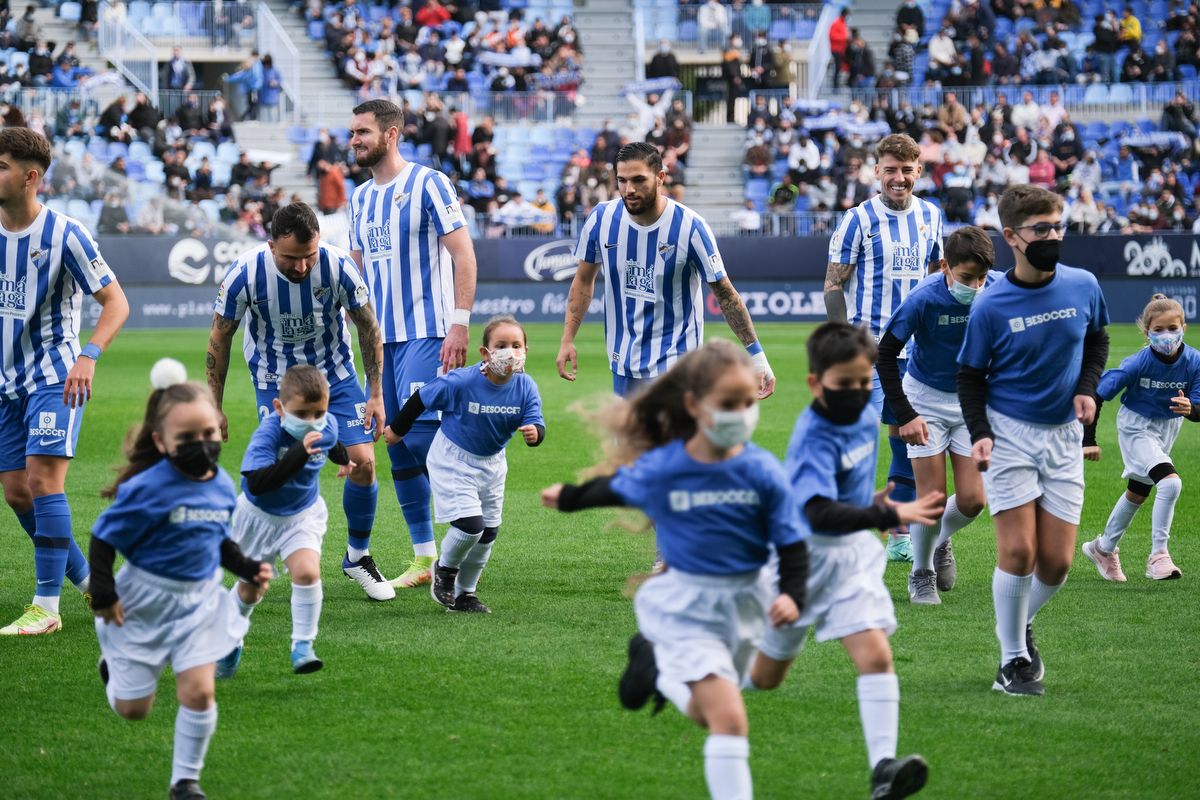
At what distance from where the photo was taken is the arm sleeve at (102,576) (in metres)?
4.45

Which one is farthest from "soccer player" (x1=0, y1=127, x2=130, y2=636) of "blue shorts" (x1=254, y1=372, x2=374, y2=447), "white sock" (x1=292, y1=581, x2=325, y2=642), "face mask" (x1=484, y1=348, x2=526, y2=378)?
"face mask" (x1=484, y1=348, x2=526, y2=378)

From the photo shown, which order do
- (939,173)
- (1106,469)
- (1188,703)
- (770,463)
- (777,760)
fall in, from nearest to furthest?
1. (770,463)
2. (777,760)
3. (1188,703)
4. (1106,469)
5. (939,173)

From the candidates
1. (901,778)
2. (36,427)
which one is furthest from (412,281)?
(901,778)

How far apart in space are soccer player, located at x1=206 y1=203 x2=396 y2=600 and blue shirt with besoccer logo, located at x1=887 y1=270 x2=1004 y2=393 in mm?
2552

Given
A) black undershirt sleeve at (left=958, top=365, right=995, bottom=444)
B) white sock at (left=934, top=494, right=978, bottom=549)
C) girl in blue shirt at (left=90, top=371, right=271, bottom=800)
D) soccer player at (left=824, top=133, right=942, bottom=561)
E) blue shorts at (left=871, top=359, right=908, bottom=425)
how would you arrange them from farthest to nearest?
soccer player at (left=824, top=133, right=942, bottom=561) < blue shorts at (left=871, top=359, right=908, bottom=425) < white sock at (left=934, top=494, right=978, bottom=549) < black undershirt sleeve at (left=958, top=365, right=995, bottom=444) < girl in blue shirt at (left=90, top=371, right=271, bottom=800)

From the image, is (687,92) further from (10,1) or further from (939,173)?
(10,1)

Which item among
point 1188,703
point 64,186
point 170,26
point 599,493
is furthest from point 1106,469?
point 170,26

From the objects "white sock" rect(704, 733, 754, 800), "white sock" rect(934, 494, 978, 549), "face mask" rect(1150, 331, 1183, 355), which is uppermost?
"face mask" rect(1150, 331, 1183, 355)

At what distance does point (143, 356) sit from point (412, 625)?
51.0 ft

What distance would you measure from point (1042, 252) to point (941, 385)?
1.99 m

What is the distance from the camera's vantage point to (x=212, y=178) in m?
30.0

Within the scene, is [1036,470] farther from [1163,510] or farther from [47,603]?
[47,603]

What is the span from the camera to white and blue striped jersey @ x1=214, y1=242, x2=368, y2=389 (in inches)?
277

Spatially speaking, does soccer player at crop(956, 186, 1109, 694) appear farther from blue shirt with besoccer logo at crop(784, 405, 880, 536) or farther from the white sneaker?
the white sneaker
